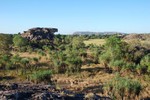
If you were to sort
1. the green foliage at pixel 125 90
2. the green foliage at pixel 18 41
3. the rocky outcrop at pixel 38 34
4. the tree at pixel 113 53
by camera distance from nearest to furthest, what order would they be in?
1. the green foliage at pixel 125 90
2. the tree at pixel 113 53
3. the green foliage at pixel 18 41
4. the rocky outcrop at pixel 38 34

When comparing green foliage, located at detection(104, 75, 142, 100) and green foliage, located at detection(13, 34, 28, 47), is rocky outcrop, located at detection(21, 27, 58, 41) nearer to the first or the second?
green foliage, located at detection(13, 34, 28, 47)

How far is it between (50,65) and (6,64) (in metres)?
6.15

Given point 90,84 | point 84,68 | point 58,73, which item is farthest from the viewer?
point 84,68

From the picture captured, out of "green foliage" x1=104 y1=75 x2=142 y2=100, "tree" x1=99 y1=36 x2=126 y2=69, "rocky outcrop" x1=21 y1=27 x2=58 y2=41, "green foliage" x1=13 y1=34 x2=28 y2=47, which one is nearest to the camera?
"green foliage" x1=104 y1=75 x2=142 y2=100

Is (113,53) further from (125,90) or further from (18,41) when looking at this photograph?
(18,41)

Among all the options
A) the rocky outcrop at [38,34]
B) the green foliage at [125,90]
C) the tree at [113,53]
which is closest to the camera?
the green foliage at [125,90]

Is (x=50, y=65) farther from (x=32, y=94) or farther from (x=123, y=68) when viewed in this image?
(x=32, y=94)

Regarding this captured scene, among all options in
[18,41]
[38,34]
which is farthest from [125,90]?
[38,34]

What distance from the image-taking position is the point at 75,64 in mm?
37531

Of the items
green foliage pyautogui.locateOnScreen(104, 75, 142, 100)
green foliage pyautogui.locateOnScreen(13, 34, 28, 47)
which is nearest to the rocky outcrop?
green foliage pyautogui.locateOnScreen(13, 34, 28, 47)

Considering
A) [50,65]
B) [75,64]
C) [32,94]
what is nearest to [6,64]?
[50,65]

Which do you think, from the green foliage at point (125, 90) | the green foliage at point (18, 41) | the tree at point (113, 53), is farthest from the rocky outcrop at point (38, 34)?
the green foliage at point (125, 90)

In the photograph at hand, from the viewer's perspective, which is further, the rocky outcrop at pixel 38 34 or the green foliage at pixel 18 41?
the rocky outcrop at pixel 38 34

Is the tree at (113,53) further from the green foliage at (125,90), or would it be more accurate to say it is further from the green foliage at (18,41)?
the green foliage at (18,41)
